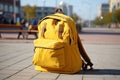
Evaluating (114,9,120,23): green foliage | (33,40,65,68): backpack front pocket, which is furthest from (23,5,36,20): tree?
(33,40,65,68): backpack front pocket

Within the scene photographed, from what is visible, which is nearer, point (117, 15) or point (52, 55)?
point (52, 55)

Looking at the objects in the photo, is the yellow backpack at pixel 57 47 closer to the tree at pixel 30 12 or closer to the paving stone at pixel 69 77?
the paving stone at pixel 69 77

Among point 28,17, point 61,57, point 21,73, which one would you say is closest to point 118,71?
point 61,57

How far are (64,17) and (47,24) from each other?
486 millimetres

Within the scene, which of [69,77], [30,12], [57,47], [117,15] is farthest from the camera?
[30,12]

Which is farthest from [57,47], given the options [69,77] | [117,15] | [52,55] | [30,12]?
[30,12]

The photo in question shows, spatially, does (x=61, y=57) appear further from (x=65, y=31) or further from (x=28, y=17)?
(x=28, y=17)

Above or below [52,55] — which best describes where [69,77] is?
below

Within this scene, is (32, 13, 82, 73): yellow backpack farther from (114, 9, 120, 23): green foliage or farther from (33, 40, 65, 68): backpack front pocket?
(114, 9, 120, 23): green foliage

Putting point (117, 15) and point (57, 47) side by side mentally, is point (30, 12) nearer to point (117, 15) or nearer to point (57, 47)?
point (117, 15)

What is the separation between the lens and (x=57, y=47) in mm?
8977

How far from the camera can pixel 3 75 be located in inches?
349

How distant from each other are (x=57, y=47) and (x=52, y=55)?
23cm

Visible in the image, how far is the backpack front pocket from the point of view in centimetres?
900
